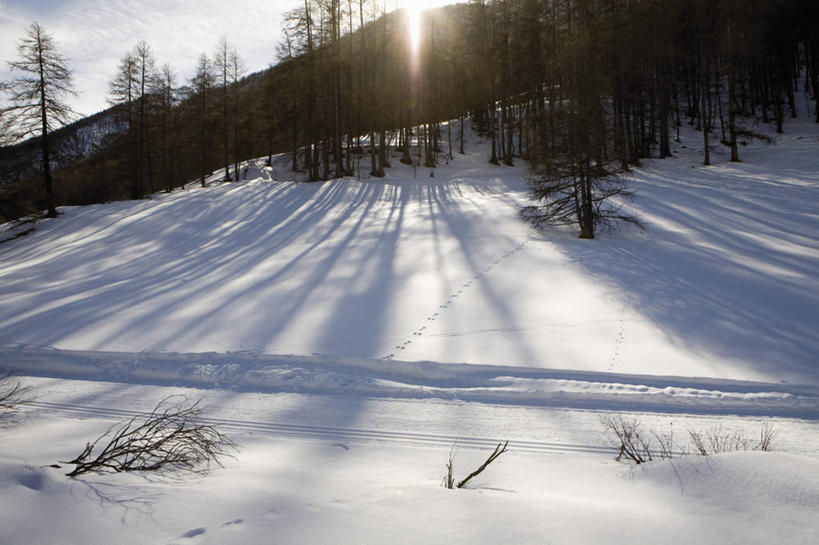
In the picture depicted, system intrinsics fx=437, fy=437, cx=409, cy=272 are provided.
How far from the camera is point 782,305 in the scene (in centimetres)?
803

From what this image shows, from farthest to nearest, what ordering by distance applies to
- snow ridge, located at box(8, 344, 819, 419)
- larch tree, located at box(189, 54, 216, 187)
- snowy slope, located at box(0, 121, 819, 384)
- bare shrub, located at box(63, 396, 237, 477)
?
1. larch tree, located at box(189, 54, 216, 187)
2. snowy slope, located at box(0, 121, 819, 384)
3. snow ridge, located at box(8, 344, 819, 419)
4. bare shrub, located at box(63, 396, 237, 477)

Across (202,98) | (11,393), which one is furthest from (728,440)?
(202,98)

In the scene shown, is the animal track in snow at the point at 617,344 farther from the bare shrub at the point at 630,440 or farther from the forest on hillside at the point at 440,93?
the forest on hillside at the point at 440,93

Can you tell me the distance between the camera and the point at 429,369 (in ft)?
21.4

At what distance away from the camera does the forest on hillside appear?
78.4 ft

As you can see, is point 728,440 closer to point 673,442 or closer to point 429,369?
point 673,442

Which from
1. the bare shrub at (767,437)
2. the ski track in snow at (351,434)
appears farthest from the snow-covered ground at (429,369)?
the bare shrub at (767,437)

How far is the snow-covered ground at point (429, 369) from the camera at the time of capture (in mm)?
2416

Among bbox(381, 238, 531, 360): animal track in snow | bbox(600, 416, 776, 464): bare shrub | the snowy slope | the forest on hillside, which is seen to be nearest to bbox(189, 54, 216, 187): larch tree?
the forest on hillside

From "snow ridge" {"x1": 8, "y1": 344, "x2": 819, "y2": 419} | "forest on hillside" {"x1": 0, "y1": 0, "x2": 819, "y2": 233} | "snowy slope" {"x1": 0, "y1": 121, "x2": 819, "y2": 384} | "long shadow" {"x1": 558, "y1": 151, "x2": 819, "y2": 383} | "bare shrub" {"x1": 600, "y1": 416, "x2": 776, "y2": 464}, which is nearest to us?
"bare shrub" {"x1": 600, "y1": 416, "x2": 776, "y2": 464}

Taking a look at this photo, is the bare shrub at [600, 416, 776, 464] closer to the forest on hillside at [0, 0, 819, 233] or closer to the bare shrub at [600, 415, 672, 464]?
the bare shrub at [600, 415, 672, 464]

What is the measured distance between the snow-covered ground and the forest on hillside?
4549 mm

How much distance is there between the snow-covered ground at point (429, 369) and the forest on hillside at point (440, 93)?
4.55 meters

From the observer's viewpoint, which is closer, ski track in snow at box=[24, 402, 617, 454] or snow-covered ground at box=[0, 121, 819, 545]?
snow-covered ground at box=[0, 121, 819, 545]
